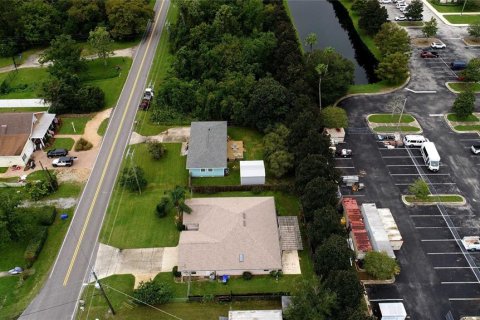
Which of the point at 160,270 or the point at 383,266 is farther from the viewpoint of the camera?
the point at 160,270

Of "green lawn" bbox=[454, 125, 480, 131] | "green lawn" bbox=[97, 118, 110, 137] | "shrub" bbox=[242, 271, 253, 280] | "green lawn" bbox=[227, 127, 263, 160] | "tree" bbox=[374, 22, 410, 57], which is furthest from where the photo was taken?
"tree" bbox=[374, 22, 410, 57]

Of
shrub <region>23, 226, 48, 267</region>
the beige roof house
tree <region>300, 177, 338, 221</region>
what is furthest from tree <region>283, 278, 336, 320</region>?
shrub <region>23, 226, 48, 267</region>

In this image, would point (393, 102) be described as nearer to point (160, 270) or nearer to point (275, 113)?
point (275, 113)

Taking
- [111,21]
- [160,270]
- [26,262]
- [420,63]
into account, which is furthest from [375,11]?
[26,262]

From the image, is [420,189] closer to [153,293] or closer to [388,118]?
[388,118]

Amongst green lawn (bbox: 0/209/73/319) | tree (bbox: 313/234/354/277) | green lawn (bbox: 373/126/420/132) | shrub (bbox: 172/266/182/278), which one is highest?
tree (bbox: 313/234/354/277)

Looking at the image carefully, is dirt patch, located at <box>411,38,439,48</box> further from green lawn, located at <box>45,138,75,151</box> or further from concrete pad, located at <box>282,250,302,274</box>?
green lawn, located at <box>45,138,75,151</box>
